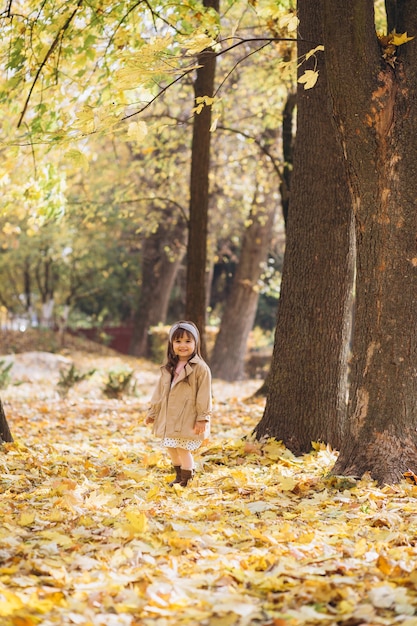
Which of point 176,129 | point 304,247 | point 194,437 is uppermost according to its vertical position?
point 176,129

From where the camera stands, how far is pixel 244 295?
16.6 m

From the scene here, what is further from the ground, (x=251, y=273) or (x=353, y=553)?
(x=251, y=273)

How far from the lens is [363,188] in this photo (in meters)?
5.39

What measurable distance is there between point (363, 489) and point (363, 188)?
2.23 meters

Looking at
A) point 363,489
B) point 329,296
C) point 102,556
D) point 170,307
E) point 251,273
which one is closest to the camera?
point 102,556

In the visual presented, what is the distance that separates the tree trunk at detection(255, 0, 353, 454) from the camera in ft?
22.2

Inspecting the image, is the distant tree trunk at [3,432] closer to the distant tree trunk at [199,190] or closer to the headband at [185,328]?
the headband at [185,328]

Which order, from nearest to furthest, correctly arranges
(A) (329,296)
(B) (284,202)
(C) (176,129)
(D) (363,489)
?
1. (D) (363,489)
2. (A) (329,296)
3. (B) (284,202)
4. (C) (176,129)

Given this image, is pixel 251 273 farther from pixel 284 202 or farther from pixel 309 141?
pixel 309 141

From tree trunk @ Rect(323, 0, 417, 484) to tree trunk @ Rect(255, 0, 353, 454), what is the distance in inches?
51.3

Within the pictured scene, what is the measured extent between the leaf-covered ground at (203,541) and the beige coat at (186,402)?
0.45 m

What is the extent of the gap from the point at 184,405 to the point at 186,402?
0.10 ft

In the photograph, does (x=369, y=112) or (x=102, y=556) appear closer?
(x=102, y=556)

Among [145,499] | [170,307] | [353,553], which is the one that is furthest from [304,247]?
[170,307]
